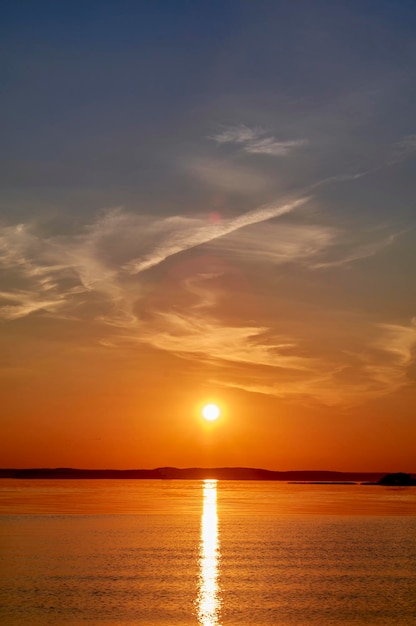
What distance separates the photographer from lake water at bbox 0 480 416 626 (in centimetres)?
3027

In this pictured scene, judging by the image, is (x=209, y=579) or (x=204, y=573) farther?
(x=204, y=573)

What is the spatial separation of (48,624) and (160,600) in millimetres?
5881

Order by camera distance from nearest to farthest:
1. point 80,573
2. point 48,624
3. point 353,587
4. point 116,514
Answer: point 48,624
point 353,587
point 80,573
point 116,514

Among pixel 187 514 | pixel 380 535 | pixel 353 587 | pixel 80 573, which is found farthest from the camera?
pixel 187 514

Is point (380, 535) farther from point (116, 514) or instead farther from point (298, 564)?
point (116, 514)

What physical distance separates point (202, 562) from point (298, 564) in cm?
573

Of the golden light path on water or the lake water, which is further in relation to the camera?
the lake water

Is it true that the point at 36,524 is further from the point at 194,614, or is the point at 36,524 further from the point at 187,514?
the point at 194,614

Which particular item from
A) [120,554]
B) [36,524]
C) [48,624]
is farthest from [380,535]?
[48,624]

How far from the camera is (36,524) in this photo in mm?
63125

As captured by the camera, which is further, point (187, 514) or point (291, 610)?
point (187, 514)

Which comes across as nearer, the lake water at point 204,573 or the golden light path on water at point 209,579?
the golden light path on water at point 209,579

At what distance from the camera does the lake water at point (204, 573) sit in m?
30.3

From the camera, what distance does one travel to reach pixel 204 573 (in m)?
39.7
